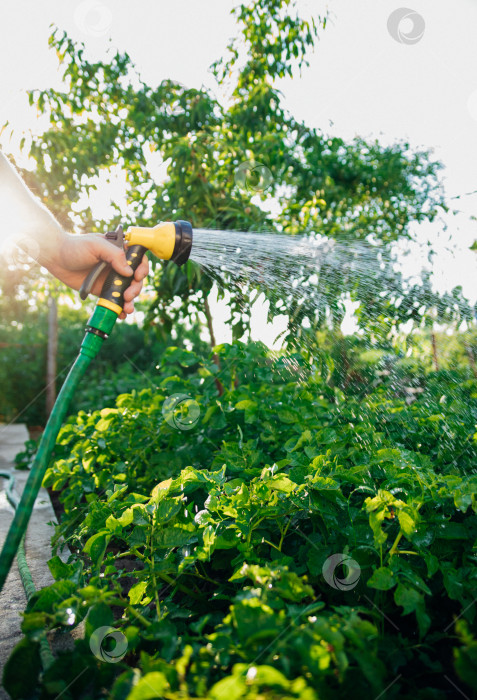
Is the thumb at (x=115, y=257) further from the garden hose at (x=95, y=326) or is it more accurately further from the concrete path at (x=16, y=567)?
the concrete path at (x=16, y=567)

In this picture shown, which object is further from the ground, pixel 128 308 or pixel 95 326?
pixel 128 308

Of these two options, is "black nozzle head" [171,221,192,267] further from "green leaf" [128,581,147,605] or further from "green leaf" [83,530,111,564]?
"green leaf" [128,581,147,605]

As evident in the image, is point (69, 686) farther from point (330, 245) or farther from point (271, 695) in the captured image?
point (330, 245)

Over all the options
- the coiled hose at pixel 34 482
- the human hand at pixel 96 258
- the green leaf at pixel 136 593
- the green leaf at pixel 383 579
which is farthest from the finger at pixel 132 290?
the green leaf at pixel 383 579

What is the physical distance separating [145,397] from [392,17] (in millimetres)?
2782

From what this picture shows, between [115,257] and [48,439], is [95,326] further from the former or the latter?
[48,439]

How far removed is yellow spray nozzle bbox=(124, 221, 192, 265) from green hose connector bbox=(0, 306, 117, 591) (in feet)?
0.86

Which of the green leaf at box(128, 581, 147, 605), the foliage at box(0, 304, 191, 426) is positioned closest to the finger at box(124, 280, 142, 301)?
the green leaf at box(128, 581, 147, 605)

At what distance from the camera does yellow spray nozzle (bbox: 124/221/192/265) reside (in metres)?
1.47

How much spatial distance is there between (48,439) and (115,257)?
1.88 ft

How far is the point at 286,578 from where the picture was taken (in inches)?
33.8

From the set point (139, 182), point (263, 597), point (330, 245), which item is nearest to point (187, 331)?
point (139, 182)

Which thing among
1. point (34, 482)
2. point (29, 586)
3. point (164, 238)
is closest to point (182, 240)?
point (164, 238)

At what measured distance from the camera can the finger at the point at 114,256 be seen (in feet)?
4.62
